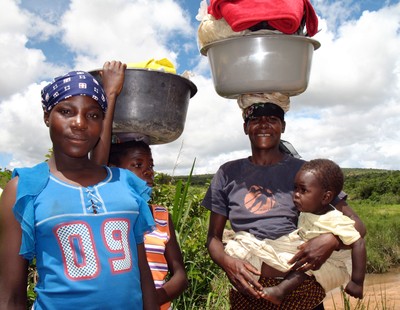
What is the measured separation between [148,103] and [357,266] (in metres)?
1.23

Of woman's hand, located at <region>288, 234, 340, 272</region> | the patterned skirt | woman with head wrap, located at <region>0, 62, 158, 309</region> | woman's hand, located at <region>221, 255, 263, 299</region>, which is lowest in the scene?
the patterned skirt

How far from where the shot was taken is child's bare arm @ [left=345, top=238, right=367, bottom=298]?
2021 millimetres

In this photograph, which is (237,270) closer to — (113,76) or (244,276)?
(244,276)

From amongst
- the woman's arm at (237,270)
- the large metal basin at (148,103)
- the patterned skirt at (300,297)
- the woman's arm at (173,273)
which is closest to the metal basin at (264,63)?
the large metal basin at (148,103)

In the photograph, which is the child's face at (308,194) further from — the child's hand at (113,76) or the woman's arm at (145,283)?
the child's hand at (113,76)

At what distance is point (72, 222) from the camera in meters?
1.41

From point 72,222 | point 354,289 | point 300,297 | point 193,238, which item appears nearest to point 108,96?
point 72,222

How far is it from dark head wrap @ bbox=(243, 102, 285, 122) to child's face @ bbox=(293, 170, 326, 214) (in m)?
0.35

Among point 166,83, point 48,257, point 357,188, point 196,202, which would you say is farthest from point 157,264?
point 357,188

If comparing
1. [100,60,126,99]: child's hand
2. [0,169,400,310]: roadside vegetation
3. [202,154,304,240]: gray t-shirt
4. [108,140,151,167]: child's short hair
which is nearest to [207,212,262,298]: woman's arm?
[202,154,304,240]: gray t-shirt

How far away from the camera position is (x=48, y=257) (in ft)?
4.61

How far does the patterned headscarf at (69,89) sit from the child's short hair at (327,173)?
107 centimetres

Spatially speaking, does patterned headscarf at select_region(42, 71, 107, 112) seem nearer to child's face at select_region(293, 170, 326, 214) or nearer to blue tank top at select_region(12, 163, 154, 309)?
blue tank top at select_region(12, 163, 154, 309)

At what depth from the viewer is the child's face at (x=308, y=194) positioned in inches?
81.5
